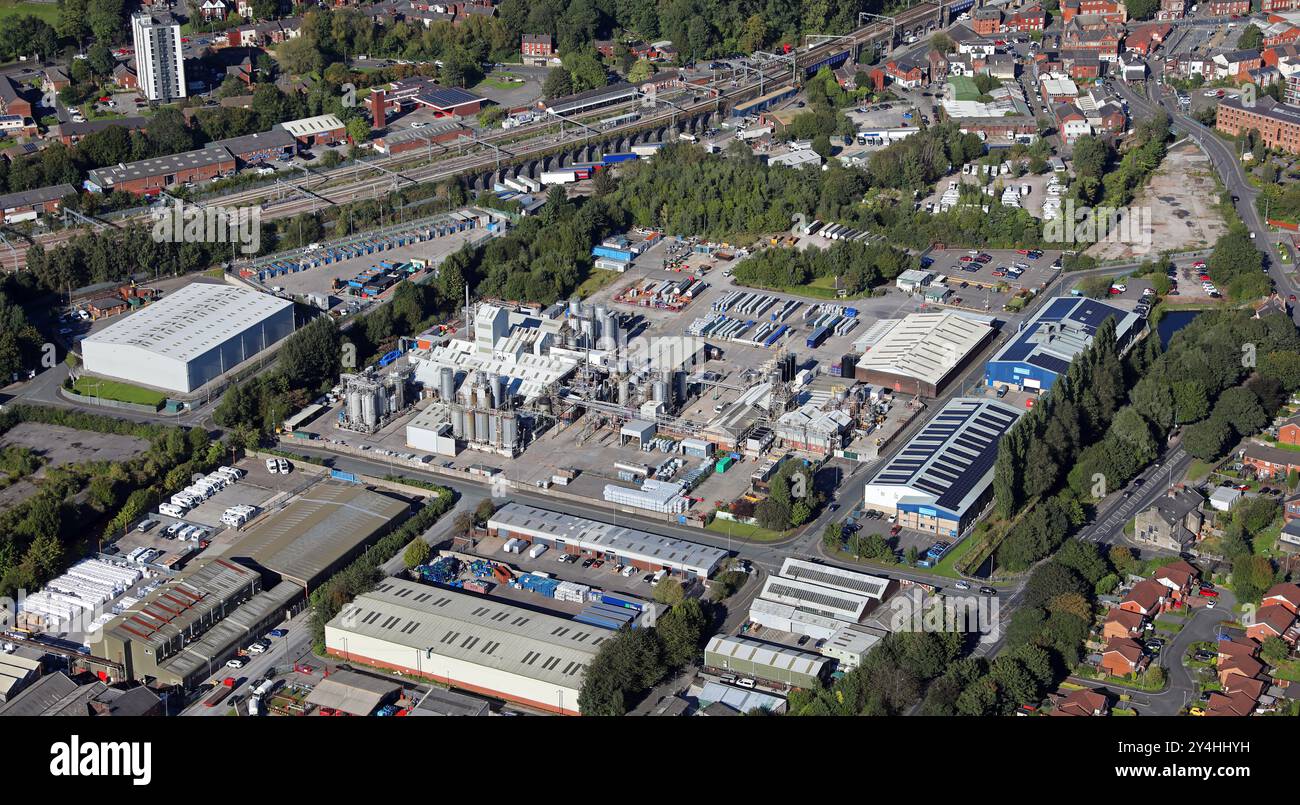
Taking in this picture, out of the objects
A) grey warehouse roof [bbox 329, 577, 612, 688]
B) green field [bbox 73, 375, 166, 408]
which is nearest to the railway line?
green field [bbox 73, 375, 166, 408]

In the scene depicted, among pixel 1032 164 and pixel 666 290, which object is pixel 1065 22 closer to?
pixel 1032 164

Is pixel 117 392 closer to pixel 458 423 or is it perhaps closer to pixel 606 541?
pixel 458 423

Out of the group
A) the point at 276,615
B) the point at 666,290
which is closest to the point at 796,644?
the point at 276,615

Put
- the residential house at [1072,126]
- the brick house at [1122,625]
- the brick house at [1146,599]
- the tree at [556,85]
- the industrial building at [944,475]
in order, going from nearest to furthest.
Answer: the brick house at [1122,625], the brick house at [1146,599], the industrial building at [944,475], the residential house at [1072,126], the tree at [556,85]

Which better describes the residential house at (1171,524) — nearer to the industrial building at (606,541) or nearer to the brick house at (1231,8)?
the industrial building at (606,541)

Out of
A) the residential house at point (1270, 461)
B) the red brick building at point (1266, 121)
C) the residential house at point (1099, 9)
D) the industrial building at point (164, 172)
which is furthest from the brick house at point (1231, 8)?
the industrial building at point (164, 172)

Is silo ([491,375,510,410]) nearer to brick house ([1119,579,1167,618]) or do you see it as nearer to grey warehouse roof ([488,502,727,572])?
grey warehouse roof ([488,502,727,572])
